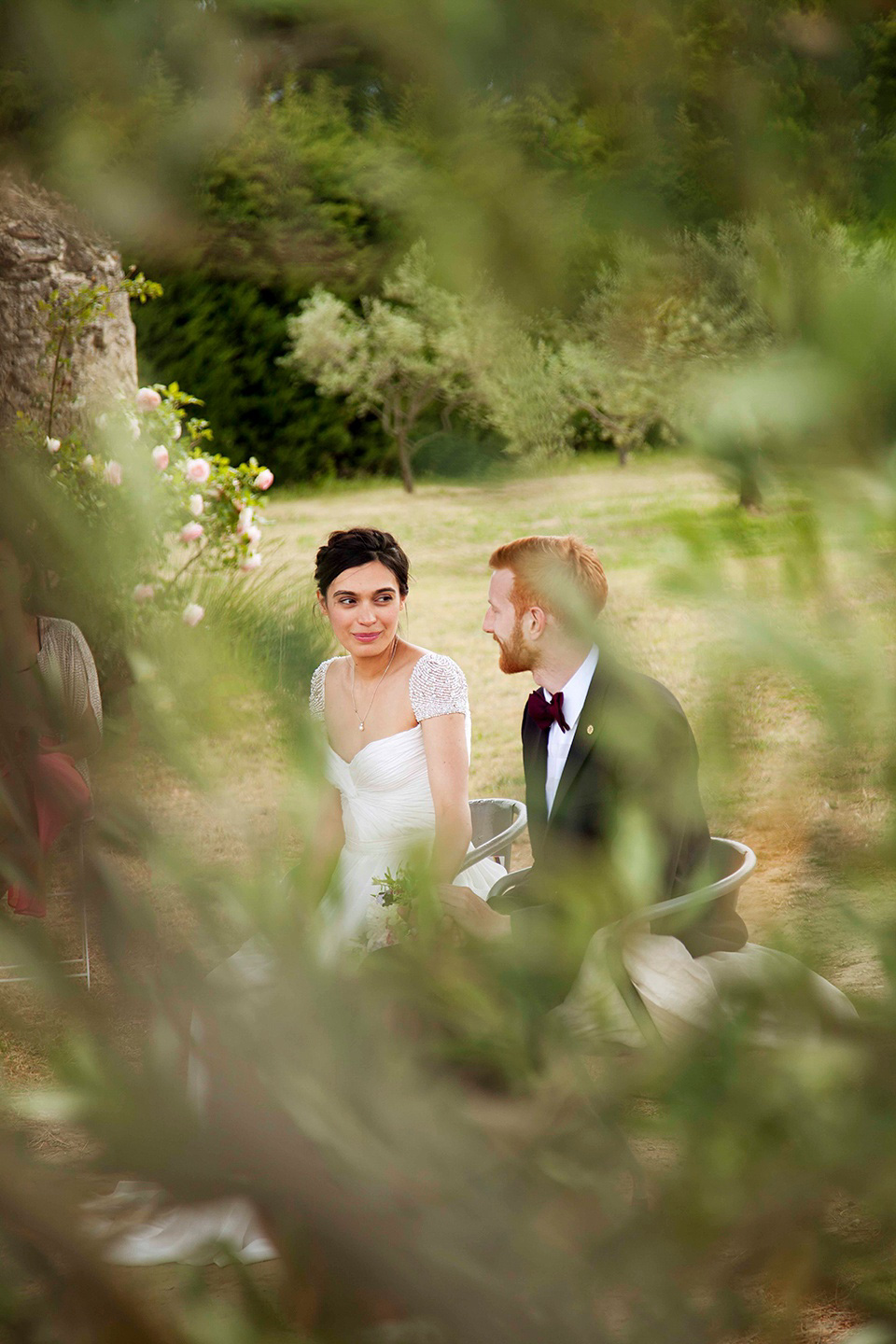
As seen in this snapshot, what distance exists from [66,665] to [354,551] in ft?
5.27

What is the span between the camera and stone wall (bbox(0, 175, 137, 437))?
10.5 feet

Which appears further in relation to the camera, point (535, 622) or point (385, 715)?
point (385, 715)

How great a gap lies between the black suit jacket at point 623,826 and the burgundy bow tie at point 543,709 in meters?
1.14

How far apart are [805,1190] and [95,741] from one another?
24 cm

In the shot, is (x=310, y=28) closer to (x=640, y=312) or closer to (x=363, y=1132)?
(x=640, y=312)

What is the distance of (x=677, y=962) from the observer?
536 millimetres

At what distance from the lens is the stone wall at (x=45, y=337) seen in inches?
125

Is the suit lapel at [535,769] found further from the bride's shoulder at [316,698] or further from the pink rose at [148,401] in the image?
the pink rose at [148,401]

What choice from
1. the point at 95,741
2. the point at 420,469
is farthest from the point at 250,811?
the point at 420,469

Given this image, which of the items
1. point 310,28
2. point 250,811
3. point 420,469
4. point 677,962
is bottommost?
point 677,962

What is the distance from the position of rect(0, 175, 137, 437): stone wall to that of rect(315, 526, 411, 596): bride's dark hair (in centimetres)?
126

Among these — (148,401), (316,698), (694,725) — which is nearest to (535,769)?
(316,698)

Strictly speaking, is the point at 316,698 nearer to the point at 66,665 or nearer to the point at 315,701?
the point at 315,701

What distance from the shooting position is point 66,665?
0.36 meters
